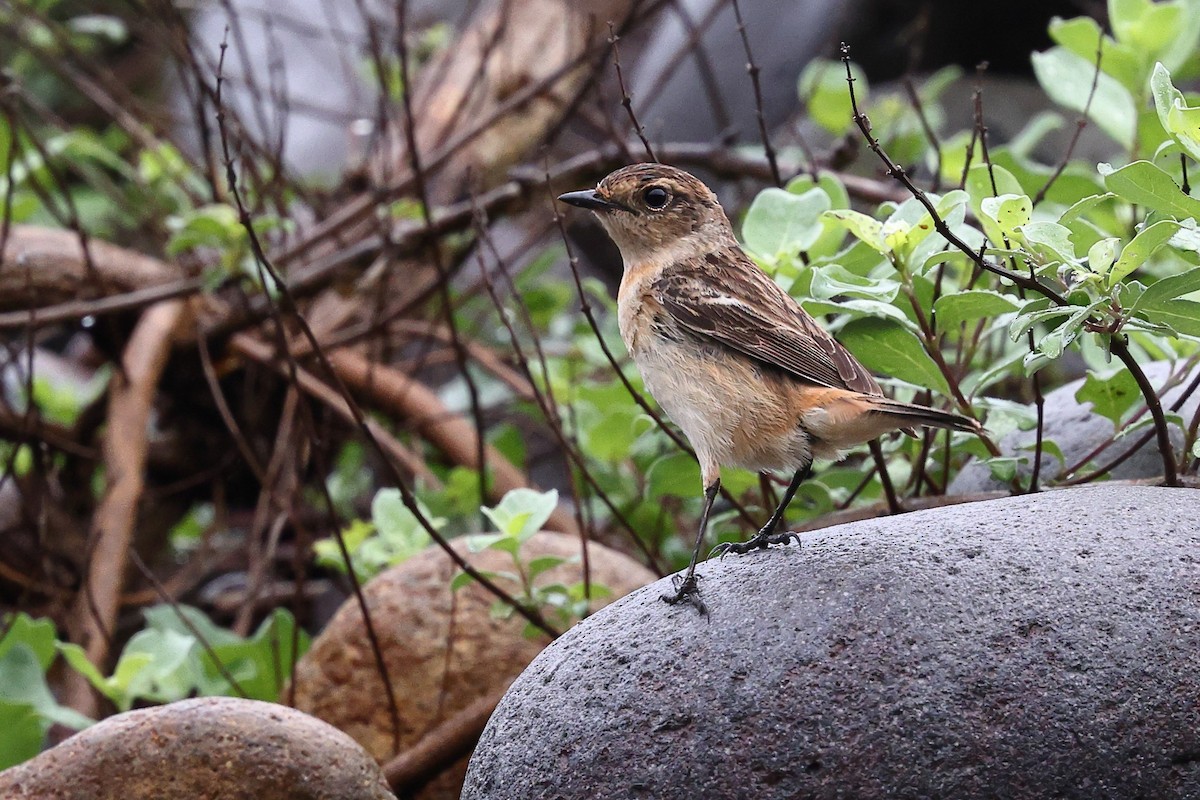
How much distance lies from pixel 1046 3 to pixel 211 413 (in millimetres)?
5237

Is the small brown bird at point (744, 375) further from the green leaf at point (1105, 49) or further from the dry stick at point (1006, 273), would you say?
the green leaf at point (1105, 49)

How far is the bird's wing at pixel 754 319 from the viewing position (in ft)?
8.00

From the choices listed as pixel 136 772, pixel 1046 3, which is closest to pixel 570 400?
pixel 136 772

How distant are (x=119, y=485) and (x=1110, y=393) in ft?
9.38

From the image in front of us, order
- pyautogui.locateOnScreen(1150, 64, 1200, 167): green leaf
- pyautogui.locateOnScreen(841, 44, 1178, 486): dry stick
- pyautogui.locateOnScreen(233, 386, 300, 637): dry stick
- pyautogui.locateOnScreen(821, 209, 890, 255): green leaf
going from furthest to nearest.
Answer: pyautogui.locateOnScreen(233, 386, 300, 637): dry stick < pyautogui.locateOnScreen(821, 209, 890, 255): green leaf < pyautogui.locateOnScreen(1150, 64, 1200, 167): green leaf < pyautogui.locateOnScreen(841, 44, 1178, 486): dry stick

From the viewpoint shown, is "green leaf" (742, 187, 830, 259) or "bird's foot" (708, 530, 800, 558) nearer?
"bird's foot" (708, 530, 800, 558)

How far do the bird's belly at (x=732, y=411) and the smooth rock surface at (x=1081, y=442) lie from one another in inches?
19.7

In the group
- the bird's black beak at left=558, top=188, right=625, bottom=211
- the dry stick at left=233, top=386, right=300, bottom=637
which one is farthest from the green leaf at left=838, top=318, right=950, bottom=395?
the dry stick at left=233, top=386, right=300, bottom=637

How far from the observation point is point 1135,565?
6.28 ft

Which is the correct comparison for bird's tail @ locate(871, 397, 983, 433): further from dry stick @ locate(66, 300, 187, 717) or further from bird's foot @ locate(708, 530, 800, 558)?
dry stick @ locate(66, 300, 187, 717)

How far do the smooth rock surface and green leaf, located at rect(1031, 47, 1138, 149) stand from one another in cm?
65

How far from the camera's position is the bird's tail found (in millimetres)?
2088

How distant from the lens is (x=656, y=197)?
2875 millimetres

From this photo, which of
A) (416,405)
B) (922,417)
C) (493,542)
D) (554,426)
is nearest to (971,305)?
(922,417)
